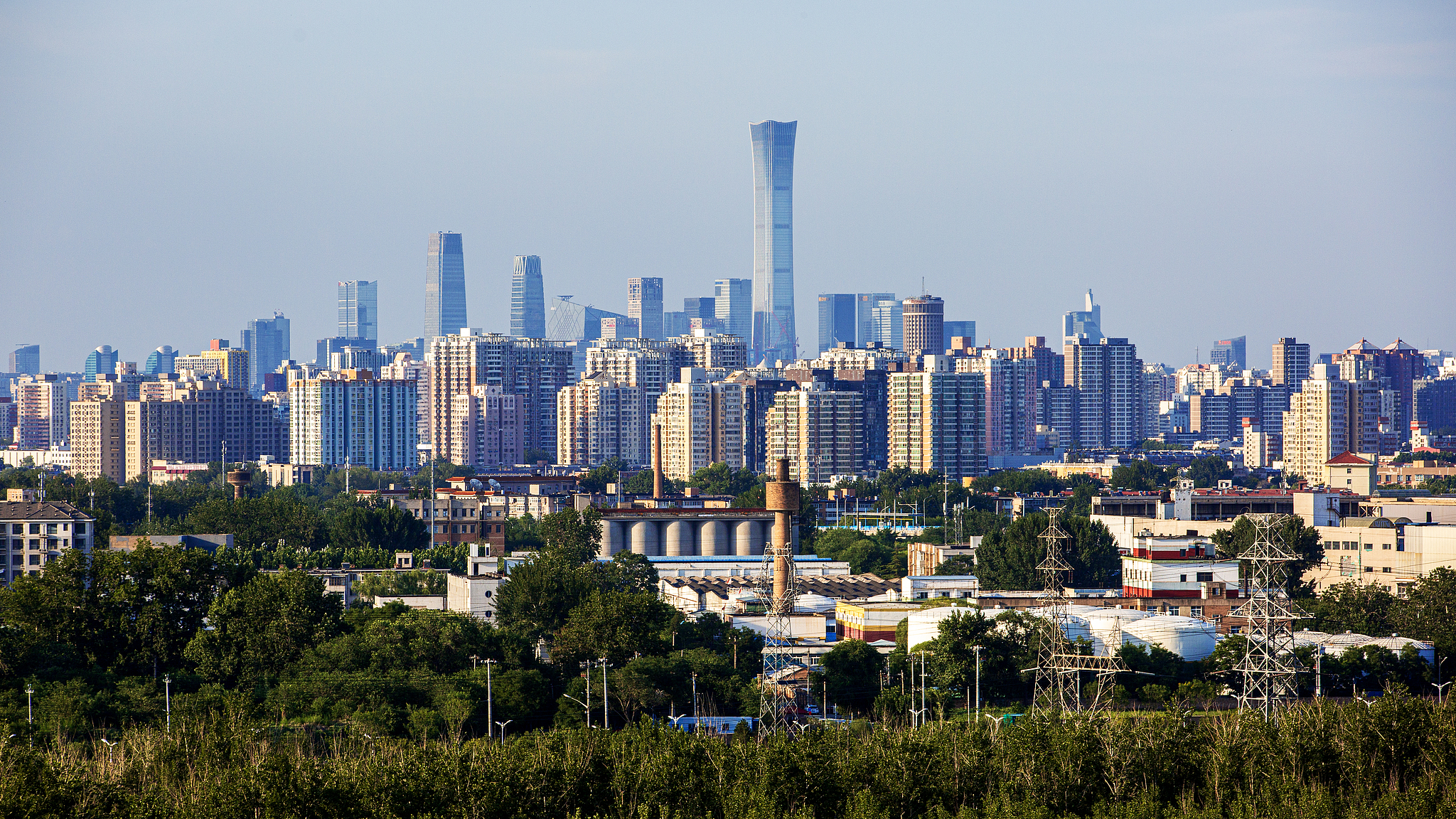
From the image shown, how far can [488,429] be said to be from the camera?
151 metres

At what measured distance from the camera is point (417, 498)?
8638 cm

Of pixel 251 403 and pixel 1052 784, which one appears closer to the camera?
pixel 1052 784

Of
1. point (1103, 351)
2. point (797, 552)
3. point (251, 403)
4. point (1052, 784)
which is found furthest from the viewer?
point (1103, 351)

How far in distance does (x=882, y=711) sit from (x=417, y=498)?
51673mm

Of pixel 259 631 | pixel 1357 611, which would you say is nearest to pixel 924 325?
pixel 1357 611

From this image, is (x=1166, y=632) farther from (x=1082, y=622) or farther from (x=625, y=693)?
(x=625, y=693)

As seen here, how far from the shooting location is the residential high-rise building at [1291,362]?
178m

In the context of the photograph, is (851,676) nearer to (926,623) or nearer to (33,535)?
(926,623)

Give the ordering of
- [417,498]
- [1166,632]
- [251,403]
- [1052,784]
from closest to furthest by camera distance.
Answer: [1052,784] < [1166,632] < [417,498] < [251,403]

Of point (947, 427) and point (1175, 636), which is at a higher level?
point (947, 427)

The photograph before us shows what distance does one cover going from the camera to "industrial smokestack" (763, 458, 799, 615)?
51062mm

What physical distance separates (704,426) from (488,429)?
98.3 ft

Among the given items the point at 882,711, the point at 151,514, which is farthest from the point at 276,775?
the point at 151,514

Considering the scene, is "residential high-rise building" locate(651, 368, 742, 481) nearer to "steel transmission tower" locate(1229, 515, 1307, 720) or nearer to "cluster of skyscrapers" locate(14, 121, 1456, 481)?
"cluster of skyscrapers" locate(14, 121, 1456, 481)
